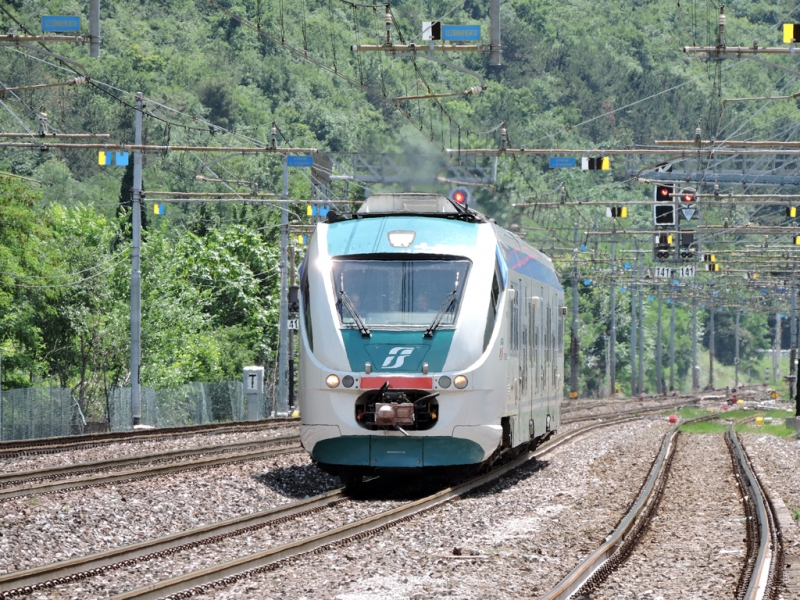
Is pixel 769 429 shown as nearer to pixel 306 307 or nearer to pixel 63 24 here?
pixel 306 307

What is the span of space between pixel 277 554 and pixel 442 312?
5.97 metres

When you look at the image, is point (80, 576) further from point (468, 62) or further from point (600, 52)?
point (600, 52)

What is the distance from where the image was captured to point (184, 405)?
154 ft

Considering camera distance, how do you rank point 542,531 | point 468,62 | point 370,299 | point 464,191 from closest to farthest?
point 542,531
point 370,299
point 464,191
point 468,62

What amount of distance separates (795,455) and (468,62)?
112 meters

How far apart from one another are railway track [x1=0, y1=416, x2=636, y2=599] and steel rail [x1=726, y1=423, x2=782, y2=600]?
12.4 feet

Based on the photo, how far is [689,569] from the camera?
11594 millimetres

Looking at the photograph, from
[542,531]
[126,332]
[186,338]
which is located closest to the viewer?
[542,531]

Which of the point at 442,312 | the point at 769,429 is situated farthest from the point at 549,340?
the point at 769,429

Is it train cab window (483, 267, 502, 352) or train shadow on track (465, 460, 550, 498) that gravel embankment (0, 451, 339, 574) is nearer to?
train shadow on track (465, 460, 550, 498)

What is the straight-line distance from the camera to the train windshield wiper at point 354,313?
1680 cm

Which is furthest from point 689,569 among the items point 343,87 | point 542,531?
point 343,87

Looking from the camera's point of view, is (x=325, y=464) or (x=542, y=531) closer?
(x=542, y=531)

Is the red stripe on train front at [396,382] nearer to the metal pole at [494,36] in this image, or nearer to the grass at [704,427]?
the metal pole at [494,36]
